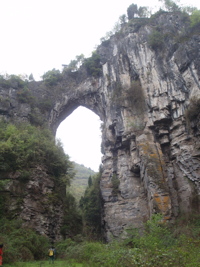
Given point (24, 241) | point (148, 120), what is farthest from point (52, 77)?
point (24, 241)

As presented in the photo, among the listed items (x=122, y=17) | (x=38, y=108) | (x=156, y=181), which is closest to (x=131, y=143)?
(x=156, y=181)

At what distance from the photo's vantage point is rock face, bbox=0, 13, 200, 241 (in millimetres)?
15479

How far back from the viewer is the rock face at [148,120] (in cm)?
1548

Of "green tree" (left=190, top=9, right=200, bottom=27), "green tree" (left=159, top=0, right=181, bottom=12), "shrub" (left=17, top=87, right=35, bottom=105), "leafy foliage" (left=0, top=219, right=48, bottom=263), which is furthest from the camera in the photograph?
"green tree" (left=159, top=0, right=181, bottom=12)

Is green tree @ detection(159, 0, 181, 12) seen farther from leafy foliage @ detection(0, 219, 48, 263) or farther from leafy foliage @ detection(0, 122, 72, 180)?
leafy foliage @ detection(0, 219, 48, 263)

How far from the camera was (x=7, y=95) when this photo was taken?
2292cm

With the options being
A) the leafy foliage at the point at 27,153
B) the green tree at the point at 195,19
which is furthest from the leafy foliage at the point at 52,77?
the green tree at the point at 195,19

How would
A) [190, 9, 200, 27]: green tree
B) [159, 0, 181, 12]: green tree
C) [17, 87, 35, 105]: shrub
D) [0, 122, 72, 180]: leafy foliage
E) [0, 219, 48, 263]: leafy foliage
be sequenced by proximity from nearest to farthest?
1. [0, 219, 48, 263]: leafy foliage
2. [0, 122, 72, 180]: leafy foliage
3. [190, 9, 200, 27]: green tree
4. [17, 87, 35, 105]: shrub
5. [159, 0, 181, 12]: green tree

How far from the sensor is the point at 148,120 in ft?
59.6

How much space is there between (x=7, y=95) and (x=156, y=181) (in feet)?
53.0

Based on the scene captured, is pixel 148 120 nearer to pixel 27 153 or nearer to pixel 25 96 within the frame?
pixel 27 153

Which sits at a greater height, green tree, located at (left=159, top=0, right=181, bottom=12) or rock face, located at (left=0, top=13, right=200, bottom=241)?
green tree, located at (left=159, top=0, right=181, bottom=12)

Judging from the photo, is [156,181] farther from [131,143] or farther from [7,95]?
[7,95]

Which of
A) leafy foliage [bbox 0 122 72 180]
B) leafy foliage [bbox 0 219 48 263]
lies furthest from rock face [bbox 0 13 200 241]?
leafy foliage [bbox 0 219 48 263]
